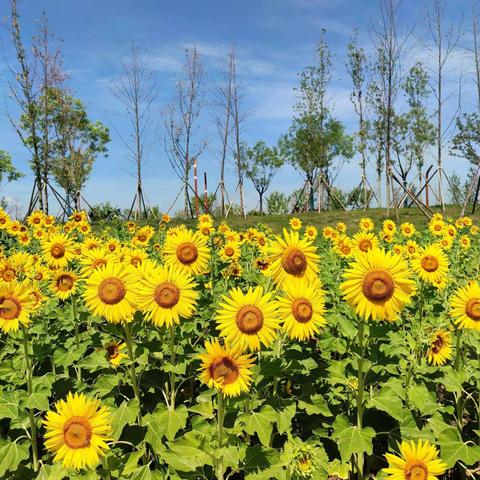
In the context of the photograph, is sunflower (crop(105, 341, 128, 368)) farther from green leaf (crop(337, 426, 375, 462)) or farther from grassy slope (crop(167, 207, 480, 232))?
grassy slope (crop(167, 207, 480, 232))

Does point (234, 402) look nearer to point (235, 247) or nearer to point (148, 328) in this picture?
point (148, 328)

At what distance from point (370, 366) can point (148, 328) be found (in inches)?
60.9

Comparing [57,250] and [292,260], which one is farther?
[57,250]

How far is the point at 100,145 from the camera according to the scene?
4453cm

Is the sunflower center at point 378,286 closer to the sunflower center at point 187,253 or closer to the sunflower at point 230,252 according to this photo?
the sunflower center at point 187,253

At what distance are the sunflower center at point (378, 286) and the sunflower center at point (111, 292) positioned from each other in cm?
118

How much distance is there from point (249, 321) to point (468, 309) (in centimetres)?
139

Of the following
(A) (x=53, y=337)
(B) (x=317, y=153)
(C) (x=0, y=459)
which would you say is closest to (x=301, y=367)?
(C) (x=0, y=459)

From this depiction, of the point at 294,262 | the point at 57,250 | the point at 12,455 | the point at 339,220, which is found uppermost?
the point at 339,220

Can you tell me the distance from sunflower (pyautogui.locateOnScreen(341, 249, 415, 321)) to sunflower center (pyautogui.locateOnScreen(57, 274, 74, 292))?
2.14m

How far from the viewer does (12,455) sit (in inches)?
97.2

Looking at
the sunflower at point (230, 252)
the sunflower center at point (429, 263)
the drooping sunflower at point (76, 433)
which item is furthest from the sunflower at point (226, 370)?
the sunflower at point (230, 252)

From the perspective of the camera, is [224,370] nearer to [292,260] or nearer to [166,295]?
[166,295]

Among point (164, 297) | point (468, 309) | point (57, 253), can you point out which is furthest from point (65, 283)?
point (468, 309)
